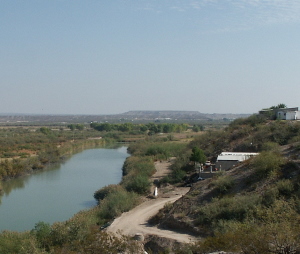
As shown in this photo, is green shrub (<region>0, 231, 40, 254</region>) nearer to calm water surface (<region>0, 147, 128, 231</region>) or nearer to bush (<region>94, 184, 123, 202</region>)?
calm water surface (<region>0, 147, 128, 231</region>)

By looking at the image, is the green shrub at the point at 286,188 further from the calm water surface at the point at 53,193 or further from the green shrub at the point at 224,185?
the calm water surface at the point at 53,193

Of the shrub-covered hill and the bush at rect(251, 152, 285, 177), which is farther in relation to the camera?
Answer: the bush at rect(251, 152, 285, 177)

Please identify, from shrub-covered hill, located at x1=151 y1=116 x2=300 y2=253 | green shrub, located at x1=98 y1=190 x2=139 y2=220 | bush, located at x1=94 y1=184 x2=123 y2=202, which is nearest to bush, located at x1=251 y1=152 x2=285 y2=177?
shrub-covered hill, located at x1=151 y1=116 x2=300 y2=253

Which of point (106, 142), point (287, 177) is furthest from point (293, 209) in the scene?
point (106, 142)

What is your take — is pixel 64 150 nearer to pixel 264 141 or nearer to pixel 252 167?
pixel 264 141

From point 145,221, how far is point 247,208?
185 inches

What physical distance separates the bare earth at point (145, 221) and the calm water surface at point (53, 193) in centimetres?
507

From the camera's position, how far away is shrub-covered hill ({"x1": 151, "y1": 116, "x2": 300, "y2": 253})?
933 cm

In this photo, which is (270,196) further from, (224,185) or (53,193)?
(53,193)

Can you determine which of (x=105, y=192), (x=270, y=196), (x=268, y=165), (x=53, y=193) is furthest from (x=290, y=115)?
(x=270, y=196)

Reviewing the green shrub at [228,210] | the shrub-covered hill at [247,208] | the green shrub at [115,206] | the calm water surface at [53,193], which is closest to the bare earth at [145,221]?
the green shrub at [115,206]

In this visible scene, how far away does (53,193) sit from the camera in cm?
2950

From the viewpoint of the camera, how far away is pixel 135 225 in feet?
53.4

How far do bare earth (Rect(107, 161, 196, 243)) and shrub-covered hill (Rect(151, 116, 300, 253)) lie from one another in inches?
22.5
